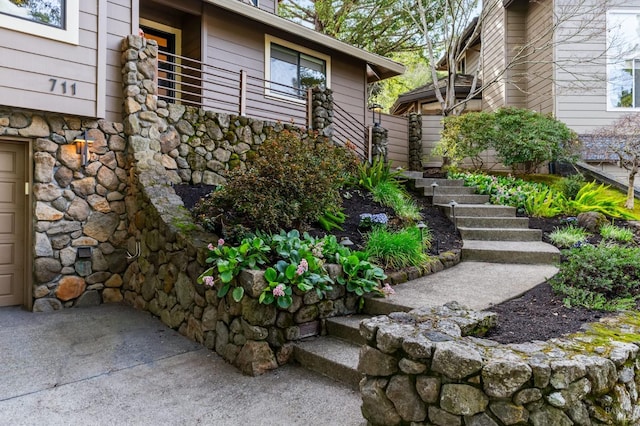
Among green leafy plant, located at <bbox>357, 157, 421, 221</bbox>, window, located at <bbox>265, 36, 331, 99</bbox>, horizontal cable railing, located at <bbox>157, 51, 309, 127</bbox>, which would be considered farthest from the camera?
window, located at <bbox>265, 36, 331, 99</bbox>

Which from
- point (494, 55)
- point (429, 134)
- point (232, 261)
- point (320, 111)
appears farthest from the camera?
point (494, 55)

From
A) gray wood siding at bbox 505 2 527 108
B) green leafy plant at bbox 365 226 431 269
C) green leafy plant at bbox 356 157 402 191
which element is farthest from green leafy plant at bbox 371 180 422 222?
gray wood siding at bbox 505 2 527 108

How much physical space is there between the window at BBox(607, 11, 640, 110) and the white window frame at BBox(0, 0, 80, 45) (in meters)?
10.2

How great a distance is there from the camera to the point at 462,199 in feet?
24.5

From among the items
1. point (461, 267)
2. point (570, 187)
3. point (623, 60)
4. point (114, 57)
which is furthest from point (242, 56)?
point (623, 60)

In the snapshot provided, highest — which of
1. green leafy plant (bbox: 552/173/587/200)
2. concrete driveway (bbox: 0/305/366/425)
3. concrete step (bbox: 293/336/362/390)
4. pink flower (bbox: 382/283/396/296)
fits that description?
green leafy plant (bbox: 552/173/587/200)

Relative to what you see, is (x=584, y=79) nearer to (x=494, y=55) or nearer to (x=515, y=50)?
(x=515, y=50)

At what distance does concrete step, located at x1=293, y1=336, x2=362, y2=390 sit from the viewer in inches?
125

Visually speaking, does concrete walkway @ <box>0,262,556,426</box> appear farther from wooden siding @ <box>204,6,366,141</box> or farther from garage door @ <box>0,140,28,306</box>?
wooden siding @ <box>204,6,366,141</box>

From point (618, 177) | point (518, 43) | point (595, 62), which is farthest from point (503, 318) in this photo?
point (518, 43)

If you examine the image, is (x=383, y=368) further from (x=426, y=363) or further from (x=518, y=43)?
(x=518, y=43)

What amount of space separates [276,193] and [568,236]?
410cm

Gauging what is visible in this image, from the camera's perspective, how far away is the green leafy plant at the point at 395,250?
189 inches

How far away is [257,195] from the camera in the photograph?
14.4 feet
